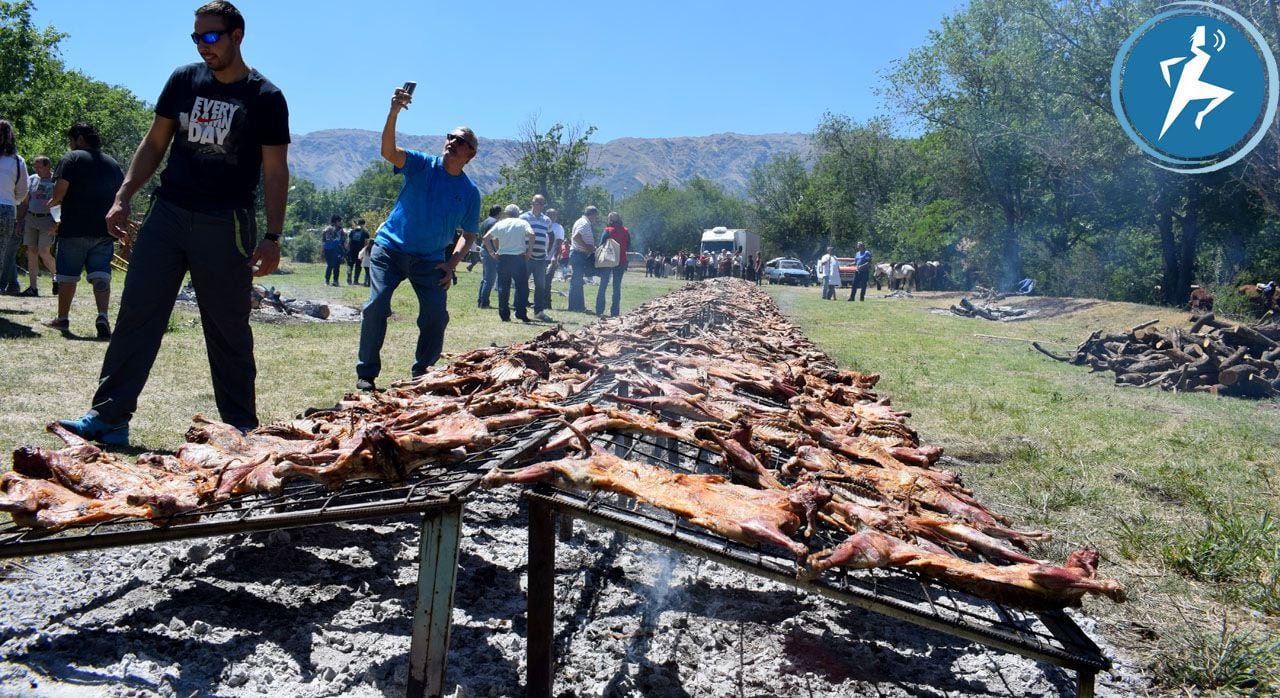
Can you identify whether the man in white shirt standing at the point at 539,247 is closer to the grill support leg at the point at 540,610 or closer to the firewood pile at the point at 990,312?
the grill support leg at the point at 540,610

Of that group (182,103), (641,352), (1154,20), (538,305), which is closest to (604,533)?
(641,352)

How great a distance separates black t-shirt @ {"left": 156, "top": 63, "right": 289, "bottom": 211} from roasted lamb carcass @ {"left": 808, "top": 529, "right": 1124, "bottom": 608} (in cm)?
370

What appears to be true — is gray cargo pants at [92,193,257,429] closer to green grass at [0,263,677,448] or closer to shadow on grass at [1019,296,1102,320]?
green grass at [0,263,677,448]

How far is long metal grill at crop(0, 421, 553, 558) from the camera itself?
78.7 inches

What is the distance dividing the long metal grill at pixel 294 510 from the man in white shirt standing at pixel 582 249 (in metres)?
11.2

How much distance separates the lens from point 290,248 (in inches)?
1834

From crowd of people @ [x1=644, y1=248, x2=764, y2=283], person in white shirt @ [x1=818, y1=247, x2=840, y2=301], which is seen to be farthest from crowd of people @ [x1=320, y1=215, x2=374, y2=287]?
crowd of people @ [x1=644, y1=248, x2=764, y2=283]

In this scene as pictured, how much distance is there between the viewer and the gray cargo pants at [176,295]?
4012 mm

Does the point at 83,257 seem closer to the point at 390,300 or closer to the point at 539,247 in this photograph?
the point at 390,300

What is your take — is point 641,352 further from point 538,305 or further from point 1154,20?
point 1154,20

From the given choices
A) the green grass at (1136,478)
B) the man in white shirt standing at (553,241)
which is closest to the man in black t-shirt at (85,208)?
the man in white shirt standing at (553,241)

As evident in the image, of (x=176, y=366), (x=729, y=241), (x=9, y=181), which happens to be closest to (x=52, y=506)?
(x=176, y=366)

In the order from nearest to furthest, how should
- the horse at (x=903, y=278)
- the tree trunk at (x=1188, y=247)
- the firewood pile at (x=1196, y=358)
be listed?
the firewood pile at (x=1196, y=358)
the tree trunk at (x=1188, y=247)
the horse at (x=903, y=278)

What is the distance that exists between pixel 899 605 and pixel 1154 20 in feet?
76.9
